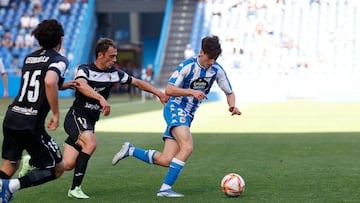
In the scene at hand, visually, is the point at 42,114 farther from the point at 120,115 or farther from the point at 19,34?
the point at 19,34

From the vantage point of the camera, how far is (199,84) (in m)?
9.93

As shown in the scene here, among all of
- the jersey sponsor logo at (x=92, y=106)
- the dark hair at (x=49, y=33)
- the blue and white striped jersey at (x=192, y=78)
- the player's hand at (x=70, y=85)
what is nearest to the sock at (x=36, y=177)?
the player's hand at (x=70, y=85)

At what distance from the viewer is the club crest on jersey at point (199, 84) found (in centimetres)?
990

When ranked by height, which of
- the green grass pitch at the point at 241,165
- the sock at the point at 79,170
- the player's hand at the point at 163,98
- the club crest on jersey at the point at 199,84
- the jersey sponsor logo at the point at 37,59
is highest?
the jersey sponsor logo at the point at 37,59

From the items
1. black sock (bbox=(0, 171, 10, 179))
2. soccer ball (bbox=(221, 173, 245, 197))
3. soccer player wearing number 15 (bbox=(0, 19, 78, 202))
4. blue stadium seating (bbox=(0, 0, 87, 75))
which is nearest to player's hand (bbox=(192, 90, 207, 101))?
soccer ball (bbox=(221, 173, 245, 197))

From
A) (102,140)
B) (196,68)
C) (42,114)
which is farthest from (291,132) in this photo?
(42,114)

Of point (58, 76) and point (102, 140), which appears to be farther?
point (102, 140)

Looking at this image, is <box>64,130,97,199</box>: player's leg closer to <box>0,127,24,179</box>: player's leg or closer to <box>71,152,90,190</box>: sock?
<box>71,152,90,190</box>: sock

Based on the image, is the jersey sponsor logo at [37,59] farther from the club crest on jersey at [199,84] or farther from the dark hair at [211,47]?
the club crest on jersey at [199,84]

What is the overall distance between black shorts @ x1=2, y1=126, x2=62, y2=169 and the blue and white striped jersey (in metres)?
1.99

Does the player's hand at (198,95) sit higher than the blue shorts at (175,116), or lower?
higher

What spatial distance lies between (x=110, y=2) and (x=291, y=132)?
28.5 metres

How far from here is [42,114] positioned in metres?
8.06

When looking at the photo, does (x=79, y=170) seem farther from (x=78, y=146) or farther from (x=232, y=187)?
(x=232, y=187)
